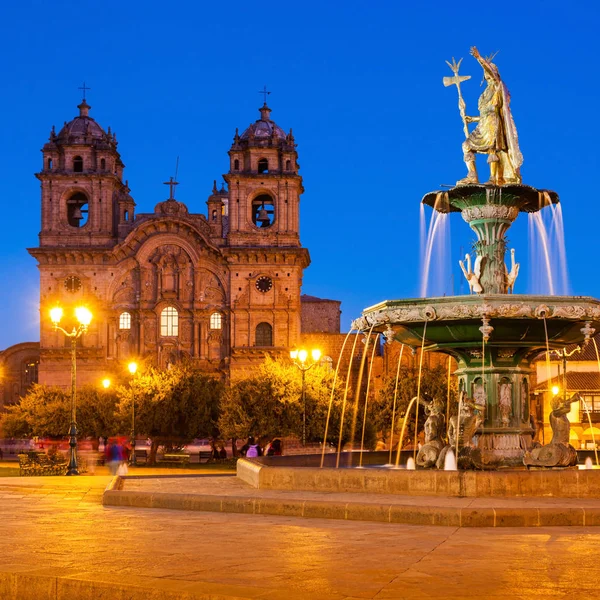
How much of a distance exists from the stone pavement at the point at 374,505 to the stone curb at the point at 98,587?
12.3 ft

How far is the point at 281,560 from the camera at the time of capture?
26.8 feet

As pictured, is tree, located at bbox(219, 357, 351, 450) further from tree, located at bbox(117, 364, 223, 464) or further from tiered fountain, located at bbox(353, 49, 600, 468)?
tiered fountain, located at bbox(353, 49, 600, 468)

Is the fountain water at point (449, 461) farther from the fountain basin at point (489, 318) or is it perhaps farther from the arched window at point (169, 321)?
the arched window at point (169, 321)

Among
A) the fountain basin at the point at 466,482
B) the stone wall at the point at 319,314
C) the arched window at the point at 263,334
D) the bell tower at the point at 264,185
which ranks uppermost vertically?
the bell tower at the point at 264,185

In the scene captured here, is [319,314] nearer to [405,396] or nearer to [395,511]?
[405,396]

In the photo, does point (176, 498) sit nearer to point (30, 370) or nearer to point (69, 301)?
point (69, 301)

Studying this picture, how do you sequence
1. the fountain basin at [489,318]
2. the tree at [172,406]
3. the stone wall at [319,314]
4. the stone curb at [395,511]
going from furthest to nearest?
the stone wall at [319,314] → the tree at [172,406] → the fountain basin at [489,318] → the stone curb at [395,511]

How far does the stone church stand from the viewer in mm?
59469

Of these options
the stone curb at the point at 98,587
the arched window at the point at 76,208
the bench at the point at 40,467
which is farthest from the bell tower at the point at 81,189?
the stone curb at the point at 98,587

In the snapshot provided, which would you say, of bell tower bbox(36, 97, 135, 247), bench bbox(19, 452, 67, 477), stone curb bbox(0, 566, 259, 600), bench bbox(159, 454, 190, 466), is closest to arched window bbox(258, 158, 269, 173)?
bell tower bbox(36, 97, 135, 247)

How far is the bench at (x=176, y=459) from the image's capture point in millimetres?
37750

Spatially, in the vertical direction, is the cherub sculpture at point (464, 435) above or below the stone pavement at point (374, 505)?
above

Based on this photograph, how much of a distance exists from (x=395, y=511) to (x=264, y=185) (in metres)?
50.6

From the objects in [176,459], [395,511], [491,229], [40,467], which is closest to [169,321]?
[176,459]
